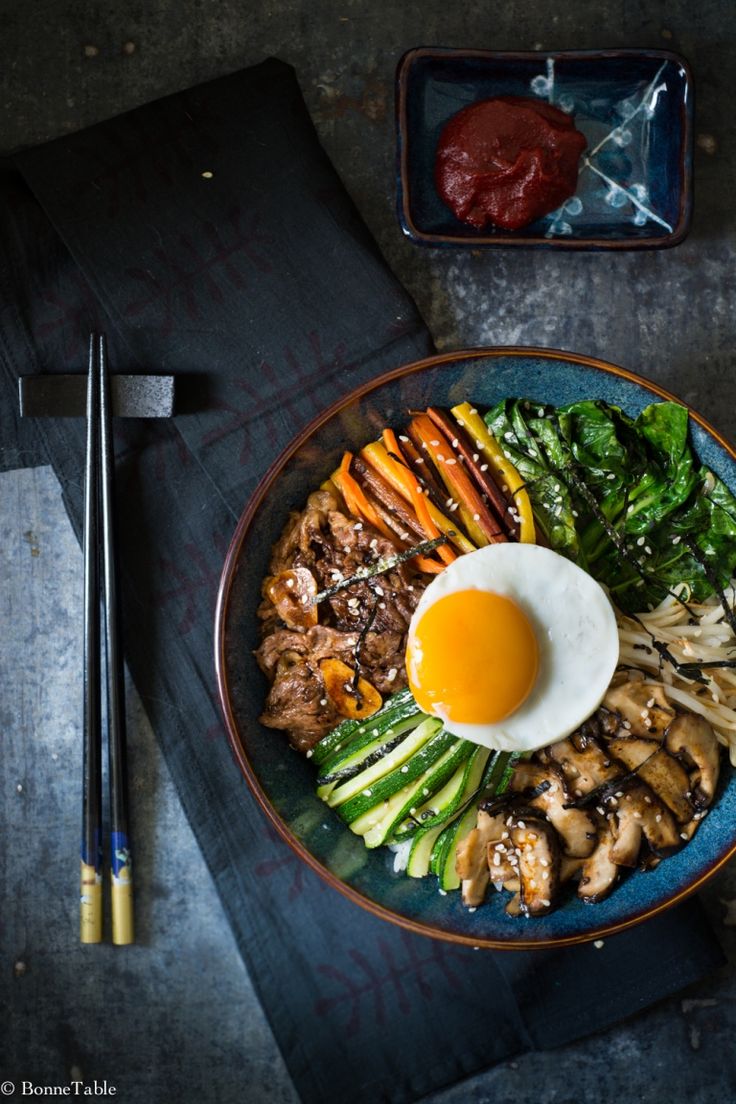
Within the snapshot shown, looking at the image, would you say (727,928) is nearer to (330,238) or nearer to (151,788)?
(151,788)

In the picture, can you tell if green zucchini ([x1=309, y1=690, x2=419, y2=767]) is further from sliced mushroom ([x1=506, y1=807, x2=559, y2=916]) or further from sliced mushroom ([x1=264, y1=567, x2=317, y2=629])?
sliced mushroom ([x1=506, y1=807, x2=559, y2=916])

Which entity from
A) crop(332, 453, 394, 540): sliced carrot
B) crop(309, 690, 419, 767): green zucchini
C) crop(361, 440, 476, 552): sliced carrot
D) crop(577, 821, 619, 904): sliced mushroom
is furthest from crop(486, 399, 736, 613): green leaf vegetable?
crop(577, 821, 619, 904): sliced mushroom

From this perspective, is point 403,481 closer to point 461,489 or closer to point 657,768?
point 461,489

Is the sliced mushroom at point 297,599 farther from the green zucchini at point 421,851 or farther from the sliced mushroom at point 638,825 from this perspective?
the sliced mushroom at point 638,825

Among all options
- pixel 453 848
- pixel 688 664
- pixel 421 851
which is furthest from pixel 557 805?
pixel 688 664

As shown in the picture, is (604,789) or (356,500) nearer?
(604,789)

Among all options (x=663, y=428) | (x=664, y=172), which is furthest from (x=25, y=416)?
(x=664, y=172)
